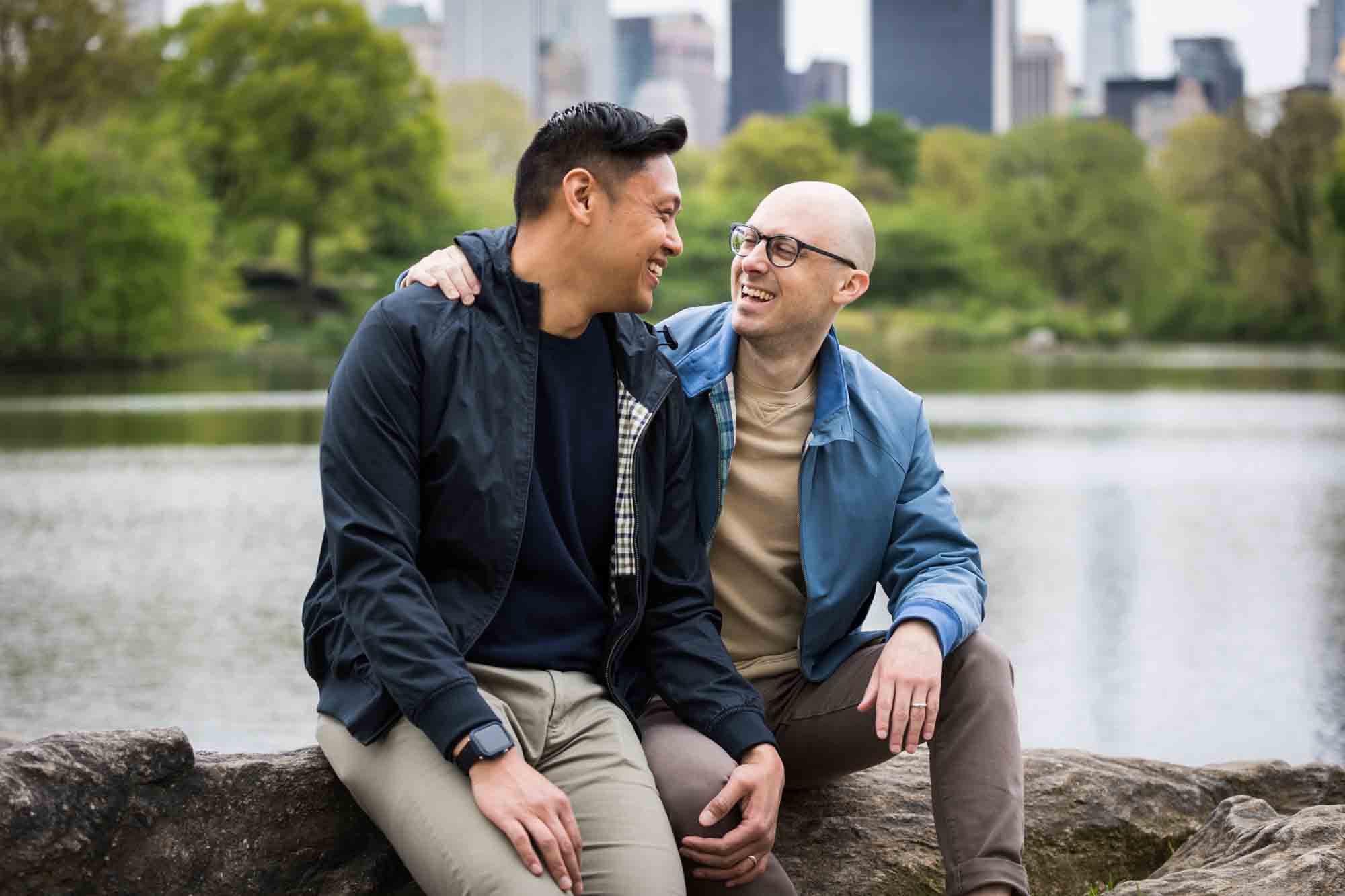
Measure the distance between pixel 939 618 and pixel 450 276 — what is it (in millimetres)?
942

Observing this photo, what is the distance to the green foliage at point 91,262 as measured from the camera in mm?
35750

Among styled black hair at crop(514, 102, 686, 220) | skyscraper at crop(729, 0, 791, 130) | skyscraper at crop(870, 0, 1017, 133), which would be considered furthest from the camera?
skyscraper at crop(729, 0, 791, 130)

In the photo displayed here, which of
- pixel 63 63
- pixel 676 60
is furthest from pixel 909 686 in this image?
pixel 676 60

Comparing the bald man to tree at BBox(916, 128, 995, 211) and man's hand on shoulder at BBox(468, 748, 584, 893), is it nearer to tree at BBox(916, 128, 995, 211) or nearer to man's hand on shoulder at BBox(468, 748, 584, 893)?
man's hand on shoulder at BBox(468, 748, 584, 893)

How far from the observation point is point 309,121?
47156 mm

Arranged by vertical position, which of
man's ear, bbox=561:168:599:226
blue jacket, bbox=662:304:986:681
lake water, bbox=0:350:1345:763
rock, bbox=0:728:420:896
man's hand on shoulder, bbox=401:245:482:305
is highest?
man's ear, bbox=561:168:599:226

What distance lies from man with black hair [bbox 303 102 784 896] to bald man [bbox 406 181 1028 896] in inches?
5.0

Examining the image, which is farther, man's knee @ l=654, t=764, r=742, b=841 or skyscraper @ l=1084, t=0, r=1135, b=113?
skyscraper @ l=1084, t=0, r=1135, b=113

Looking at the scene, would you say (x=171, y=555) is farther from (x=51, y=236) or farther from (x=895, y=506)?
(x=51, y=236)

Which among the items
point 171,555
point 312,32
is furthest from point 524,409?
point 312,32

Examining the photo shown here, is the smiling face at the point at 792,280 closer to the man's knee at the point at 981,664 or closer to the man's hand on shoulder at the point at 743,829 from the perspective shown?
the man's knee at the point at 981,664

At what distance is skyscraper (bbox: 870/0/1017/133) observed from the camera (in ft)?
496

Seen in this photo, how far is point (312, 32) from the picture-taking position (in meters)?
47.5

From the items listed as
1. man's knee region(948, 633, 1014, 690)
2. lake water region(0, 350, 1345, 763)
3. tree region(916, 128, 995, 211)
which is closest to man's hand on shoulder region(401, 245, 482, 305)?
man's knee region(948, 633, 1014, 690)
